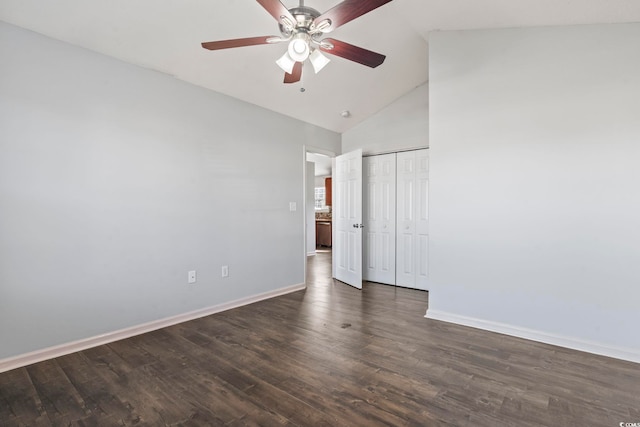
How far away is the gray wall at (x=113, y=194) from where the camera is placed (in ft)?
7.99

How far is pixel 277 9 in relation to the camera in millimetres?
1793

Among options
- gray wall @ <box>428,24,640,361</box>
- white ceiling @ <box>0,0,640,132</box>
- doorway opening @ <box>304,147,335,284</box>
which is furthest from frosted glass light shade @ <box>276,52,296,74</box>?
doorway opening @ <box>304,147,335,284</box>

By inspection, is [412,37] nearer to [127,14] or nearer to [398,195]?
[398,195]

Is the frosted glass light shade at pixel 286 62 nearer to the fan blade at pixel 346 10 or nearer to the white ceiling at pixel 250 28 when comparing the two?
the fan blade at pixel 346 10

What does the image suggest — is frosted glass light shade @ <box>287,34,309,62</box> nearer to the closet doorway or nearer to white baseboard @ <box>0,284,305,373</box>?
white baseboard @ <box>0,284,305,373</box>

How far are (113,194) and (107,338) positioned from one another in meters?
1.29

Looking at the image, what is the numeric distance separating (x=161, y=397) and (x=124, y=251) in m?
1.48

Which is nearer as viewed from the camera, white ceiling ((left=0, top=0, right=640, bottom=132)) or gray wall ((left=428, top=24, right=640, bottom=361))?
white ceiling ((left=0, top=0, right=640, bottom=132))

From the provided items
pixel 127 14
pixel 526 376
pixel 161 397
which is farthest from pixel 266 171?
pixel 526 376

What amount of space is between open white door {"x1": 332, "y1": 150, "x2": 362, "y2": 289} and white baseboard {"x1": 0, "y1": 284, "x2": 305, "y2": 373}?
5.15 feet

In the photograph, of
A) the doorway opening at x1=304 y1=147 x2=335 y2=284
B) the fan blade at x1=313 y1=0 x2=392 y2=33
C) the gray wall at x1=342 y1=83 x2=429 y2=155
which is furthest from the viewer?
the doorway opening at x1=304 y1=147 x2=335 y2=284

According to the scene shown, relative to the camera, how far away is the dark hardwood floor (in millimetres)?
1828

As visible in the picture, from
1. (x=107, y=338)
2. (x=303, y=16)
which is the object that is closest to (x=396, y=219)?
(x=303, y=16)

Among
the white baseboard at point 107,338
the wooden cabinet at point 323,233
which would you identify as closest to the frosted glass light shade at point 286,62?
→ the white baseboard at point 107,338
